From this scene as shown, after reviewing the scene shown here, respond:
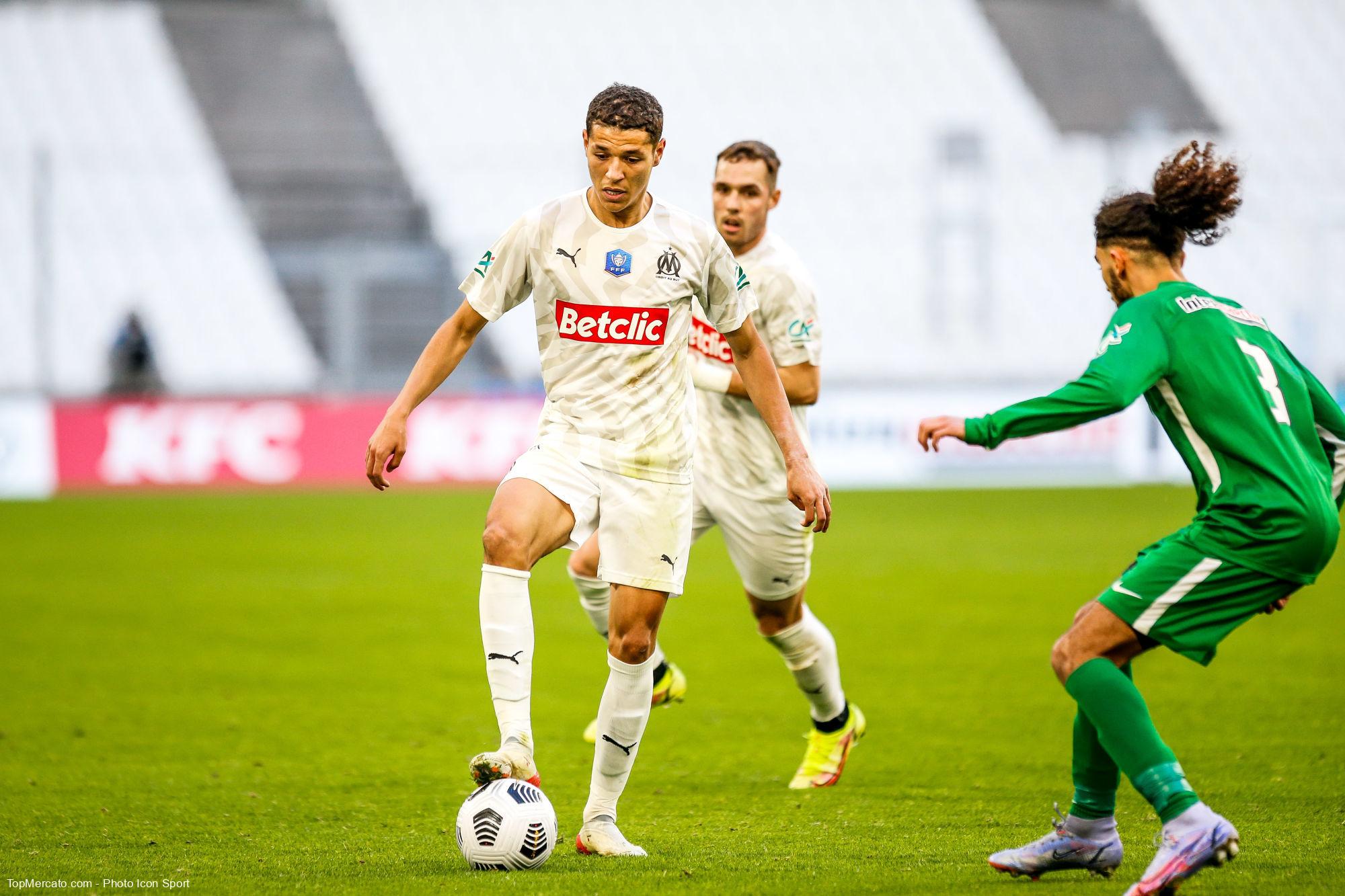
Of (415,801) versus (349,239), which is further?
(349,239)

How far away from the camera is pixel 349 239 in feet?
73.3

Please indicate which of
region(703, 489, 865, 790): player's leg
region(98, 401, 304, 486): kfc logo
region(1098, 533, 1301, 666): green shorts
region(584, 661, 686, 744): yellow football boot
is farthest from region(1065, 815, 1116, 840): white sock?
region(98, 401, 304, 486): kfc logo

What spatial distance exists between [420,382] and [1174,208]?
7.19 feet

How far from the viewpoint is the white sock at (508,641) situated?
14.1 ft

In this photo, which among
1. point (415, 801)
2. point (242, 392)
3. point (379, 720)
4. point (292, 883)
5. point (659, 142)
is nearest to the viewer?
point (292, 883)

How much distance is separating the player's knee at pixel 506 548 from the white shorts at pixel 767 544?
1.58 metres

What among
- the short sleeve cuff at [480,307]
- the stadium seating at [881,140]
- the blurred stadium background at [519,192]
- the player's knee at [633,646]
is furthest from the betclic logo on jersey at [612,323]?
the stadium seating at [881,140]

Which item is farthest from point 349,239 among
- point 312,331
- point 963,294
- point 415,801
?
point 415,801

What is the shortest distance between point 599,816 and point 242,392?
1504cm

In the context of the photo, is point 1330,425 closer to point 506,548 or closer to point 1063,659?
point 1063,659

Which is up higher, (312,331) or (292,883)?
(312,331)

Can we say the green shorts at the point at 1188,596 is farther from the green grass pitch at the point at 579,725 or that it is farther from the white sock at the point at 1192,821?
the green grass pitch at the point at 579,725

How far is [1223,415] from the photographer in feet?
12.4

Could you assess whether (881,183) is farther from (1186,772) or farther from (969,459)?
(1186,772)
